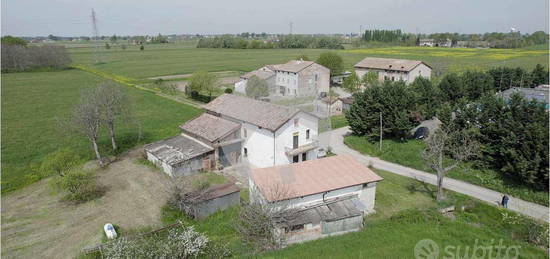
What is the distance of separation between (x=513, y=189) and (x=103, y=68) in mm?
104931

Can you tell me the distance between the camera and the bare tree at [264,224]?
17188mm

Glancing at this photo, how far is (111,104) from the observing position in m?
31.8

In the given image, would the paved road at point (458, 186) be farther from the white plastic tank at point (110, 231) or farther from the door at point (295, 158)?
the white plastic tank at point (110, 231)

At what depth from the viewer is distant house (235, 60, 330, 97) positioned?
58.7 m

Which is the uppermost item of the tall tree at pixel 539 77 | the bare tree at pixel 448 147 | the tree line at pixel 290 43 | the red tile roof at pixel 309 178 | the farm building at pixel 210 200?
the tree line at pixel 290 43

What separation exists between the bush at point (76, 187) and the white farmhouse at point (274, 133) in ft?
39.5

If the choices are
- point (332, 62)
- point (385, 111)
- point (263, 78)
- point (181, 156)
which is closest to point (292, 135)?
point (181, 156)

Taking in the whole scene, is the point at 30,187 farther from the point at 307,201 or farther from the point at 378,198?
the point at 378,198

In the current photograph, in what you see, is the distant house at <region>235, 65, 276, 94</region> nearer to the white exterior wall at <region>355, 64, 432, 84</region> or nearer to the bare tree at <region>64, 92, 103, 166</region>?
the white exterior wall at <region>355, 64, 432, 84</region>

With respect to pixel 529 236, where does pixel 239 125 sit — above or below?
above

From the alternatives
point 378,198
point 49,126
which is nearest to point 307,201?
point 378,198

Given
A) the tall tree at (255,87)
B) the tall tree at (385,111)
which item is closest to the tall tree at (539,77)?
the tall tree at (385,111)

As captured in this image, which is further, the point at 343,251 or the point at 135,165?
the point at 135,165

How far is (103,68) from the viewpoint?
10062 cm
